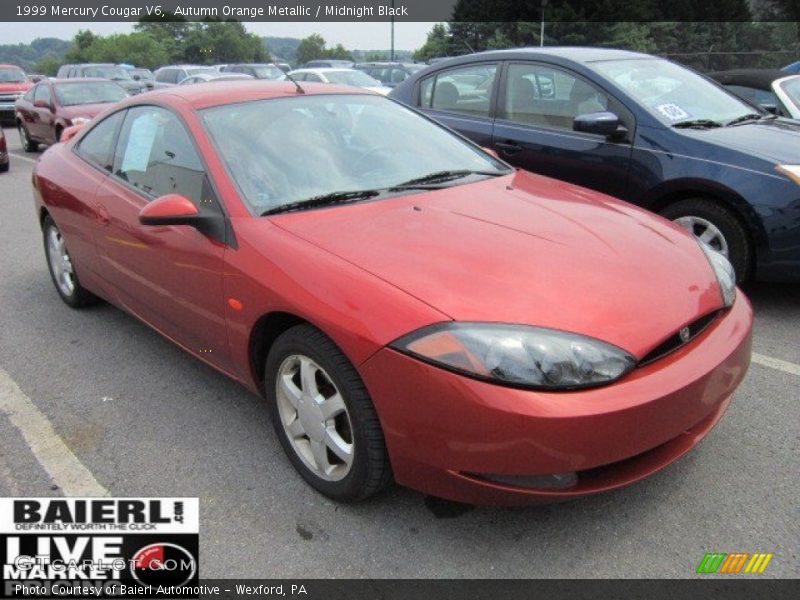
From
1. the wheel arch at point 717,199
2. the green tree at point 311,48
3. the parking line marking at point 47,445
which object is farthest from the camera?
the green tree at point 311,48

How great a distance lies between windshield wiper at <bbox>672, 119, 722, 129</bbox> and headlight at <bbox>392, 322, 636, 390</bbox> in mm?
2935

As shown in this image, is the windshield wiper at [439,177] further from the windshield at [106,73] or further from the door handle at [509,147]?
the windshield at [106,73]

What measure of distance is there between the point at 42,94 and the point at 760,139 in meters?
11.9

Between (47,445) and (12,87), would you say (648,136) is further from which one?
(12,87)

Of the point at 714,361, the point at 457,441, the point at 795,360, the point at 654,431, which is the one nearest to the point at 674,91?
the point at 795,360

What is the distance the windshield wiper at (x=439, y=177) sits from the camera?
3.06 m

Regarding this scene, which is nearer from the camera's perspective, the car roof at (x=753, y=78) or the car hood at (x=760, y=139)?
the car hood at (x=760, y=139)

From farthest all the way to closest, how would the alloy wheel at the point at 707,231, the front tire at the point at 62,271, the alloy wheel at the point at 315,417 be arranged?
the front tire at the point at 62,271
the alloy wheel at the point at 707,231
the alloy wheel at the point at 315,417

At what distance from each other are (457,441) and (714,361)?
2.98 feet

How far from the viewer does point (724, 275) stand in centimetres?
270

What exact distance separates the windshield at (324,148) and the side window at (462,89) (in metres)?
1.97

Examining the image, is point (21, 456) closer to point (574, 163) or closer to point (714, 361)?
point (714, 361)

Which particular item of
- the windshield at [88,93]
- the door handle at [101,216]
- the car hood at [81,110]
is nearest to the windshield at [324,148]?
the door handle at [101,216]

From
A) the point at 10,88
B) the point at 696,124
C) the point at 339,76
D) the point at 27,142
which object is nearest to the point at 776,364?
the point at 696,124
